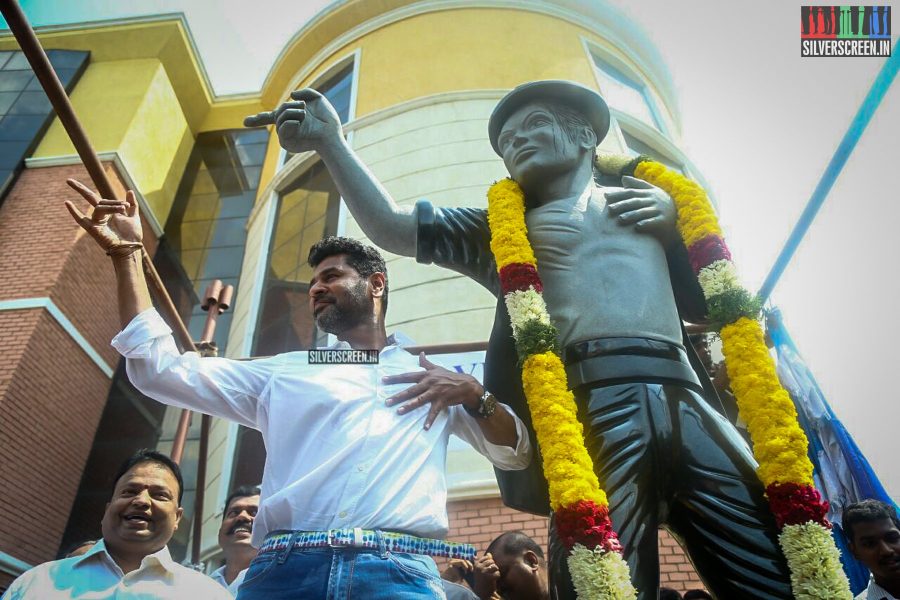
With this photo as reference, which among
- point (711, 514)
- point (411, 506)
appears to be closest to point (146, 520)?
point (411, 506)

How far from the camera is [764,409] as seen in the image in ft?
6.16

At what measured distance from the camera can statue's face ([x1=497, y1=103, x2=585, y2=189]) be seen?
2.41m

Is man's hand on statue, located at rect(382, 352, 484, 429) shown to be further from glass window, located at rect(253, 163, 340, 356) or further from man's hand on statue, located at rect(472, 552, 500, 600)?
glass window, located at rect(253, 163, 340, 356)

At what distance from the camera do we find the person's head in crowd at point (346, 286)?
7.08 ft

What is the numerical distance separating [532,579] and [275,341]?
22.1 ft

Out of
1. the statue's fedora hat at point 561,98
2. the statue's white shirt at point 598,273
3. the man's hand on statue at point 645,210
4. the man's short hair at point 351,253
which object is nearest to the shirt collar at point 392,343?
the man's short hair at point 351,253

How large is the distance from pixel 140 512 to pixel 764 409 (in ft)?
7.43

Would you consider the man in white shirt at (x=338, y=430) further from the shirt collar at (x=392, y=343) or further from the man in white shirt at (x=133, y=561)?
the man in white shirt at (x=133, y=561)

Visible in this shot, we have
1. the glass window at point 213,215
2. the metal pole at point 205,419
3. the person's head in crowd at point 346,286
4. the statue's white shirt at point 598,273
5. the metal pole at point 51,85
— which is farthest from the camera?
the glass window at point 213,215

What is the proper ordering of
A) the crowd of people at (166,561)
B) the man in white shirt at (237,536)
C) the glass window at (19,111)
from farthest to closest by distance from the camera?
the glass window at (19,111) < the man in white shirt at (237,536) < the crowd of people at (166,561)

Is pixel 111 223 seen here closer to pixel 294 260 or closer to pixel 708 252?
pixel 708 252

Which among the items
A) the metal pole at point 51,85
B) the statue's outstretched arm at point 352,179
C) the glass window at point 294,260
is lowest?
the statue's outstretched arm at point 352,179

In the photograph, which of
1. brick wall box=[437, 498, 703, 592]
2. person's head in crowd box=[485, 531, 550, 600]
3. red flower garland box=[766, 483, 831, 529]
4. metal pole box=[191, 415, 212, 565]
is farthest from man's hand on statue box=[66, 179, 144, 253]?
brick wall box=[437, 498, 703, 592]

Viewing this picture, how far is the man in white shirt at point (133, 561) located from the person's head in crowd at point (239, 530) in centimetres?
107
